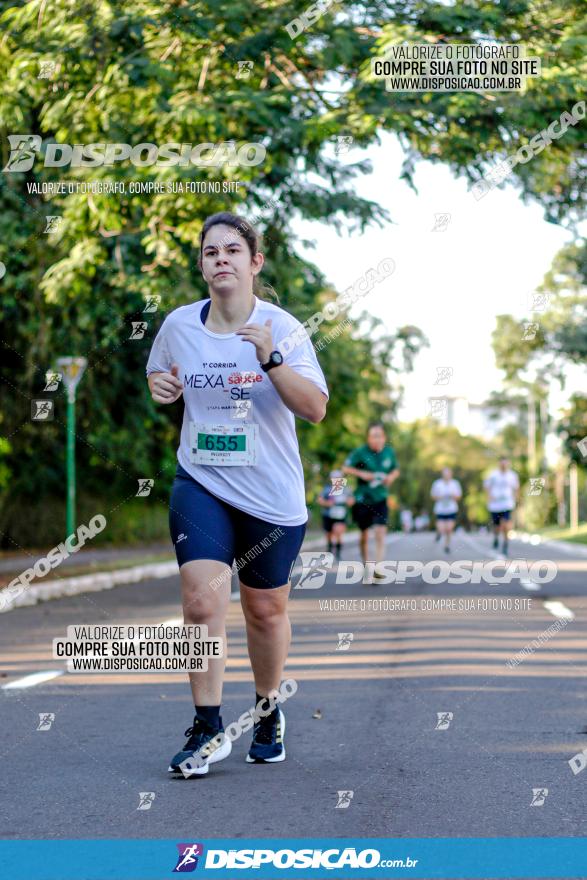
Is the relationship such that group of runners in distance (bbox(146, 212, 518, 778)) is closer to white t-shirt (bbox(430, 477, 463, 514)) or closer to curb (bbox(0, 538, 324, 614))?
curb (bbox(0, 538, 324, 614))

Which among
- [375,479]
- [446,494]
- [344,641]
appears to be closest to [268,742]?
[344,641]

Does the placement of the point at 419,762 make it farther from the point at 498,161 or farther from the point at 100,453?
the point at 100,453

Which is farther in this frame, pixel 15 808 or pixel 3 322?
Result: pixel 3 322

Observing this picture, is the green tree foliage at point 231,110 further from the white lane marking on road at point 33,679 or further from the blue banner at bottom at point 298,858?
the blue banner at bottom at point 298,858

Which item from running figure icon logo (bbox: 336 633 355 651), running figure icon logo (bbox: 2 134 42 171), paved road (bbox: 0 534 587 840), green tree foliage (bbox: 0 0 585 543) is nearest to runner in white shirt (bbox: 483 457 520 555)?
green tree foliage (bbox: 0 0 585 543)

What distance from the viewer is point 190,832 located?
14.5 feet

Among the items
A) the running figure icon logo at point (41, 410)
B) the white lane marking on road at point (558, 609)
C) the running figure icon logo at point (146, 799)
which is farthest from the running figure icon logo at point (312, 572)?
the running figure icon logo at point (146, 799)

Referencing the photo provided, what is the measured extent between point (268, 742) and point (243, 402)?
55.2 inches

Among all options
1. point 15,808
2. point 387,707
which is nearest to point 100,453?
point 387,707

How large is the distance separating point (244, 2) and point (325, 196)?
7.74ft

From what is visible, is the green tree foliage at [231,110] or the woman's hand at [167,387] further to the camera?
the green tree foliage at [231,110]

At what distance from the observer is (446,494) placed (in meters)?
23.5

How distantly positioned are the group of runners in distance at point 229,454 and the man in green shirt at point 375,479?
33.5 ft

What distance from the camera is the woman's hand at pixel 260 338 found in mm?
5070
